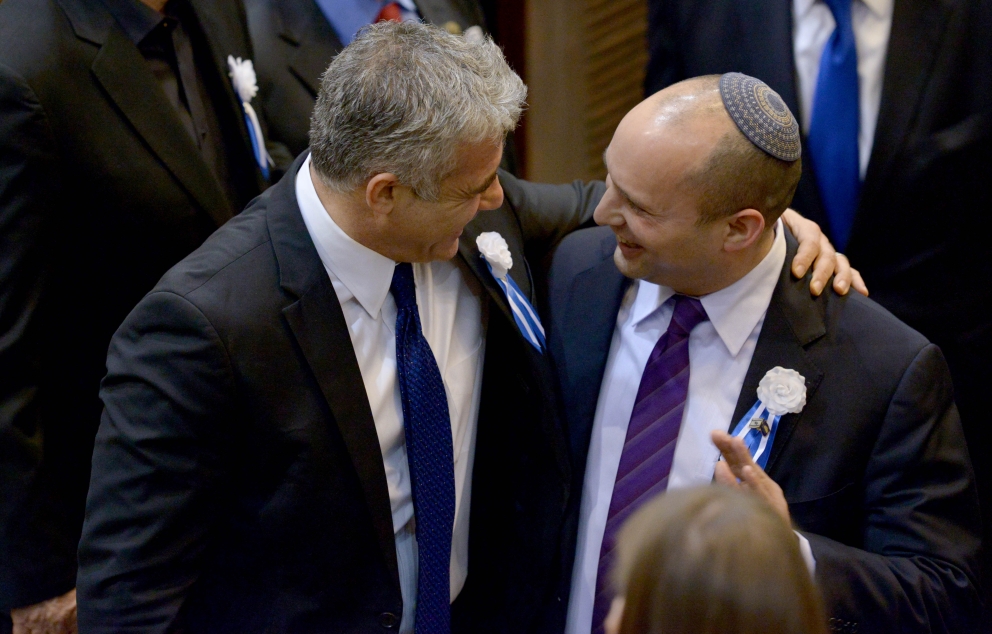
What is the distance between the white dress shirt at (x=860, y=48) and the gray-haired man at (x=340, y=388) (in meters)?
1.00

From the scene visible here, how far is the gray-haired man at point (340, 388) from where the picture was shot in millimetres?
1616

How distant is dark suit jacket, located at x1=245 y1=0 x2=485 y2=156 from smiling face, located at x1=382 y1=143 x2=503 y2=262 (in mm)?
1018

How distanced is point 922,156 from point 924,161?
0.04 ft

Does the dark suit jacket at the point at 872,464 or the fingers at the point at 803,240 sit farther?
the fingers at the point at 803,240

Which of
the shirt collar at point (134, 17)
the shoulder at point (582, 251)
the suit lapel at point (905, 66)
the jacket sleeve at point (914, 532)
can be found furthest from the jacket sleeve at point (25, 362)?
the suit lapel at point (905, 66)

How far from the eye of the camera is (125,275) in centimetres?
207

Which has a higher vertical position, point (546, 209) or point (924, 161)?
point (546, 209)

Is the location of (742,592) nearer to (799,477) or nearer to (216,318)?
(799,477)

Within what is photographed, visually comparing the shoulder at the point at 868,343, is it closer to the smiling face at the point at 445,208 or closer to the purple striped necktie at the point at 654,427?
the purple striped necktie at the point at 654,427

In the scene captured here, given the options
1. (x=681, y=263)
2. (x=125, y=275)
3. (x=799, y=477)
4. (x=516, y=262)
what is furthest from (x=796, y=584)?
(x=125, y=275)

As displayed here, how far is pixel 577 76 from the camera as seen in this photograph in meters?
4.18

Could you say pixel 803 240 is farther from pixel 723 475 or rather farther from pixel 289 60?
pixel 289 60

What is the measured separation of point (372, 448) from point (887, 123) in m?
1.52

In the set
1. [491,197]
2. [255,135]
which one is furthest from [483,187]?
[255,135]
